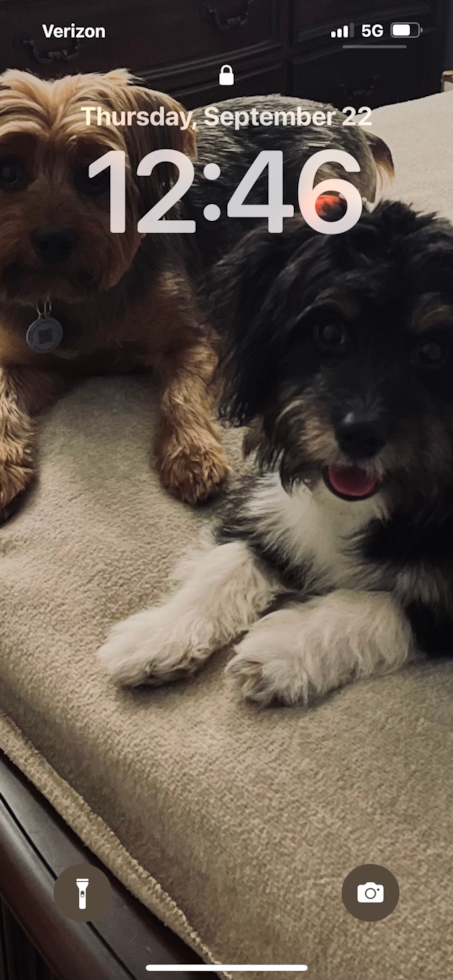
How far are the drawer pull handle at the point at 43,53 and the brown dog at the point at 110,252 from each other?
158 millimetres

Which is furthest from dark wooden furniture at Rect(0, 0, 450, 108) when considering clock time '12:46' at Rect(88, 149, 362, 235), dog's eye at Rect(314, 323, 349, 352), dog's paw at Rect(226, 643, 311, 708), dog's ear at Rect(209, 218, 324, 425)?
dog's paw at Rect(226, 643, 311, 708)

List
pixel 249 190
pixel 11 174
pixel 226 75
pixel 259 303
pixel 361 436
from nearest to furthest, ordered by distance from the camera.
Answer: pixel 361 436 → pixel 259 303 → pixel 11 174 → pixel 249 190 → pixel 226 75

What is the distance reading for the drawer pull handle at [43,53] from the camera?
1184 millimetres

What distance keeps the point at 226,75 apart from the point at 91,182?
700 millimetres

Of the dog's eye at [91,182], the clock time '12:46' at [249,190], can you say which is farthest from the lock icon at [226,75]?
the dog's eye at [91,182]

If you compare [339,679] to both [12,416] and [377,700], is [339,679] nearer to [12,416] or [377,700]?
[377,700]

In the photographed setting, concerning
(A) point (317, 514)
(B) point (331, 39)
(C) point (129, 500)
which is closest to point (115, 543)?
(C) point (129, 500)

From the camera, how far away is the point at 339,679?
0.85 m

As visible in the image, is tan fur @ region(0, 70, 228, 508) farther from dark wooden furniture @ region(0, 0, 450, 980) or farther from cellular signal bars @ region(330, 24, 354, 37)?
cellular signal bars @ region(330, 24, 354, 37)

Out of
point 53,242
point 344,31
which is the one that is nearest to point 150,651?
point 53,242

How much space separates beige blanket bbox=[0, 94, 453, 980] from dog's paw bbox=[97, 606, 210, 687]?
0.02 meters

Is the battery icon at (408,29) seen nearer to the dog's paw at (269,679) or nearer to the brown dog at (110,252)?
the brown dog at (110,252)

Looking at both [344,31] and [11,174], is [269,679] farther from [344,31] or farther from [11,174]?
[344,31]

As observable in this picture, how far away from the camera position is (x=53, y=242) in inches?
41.1
